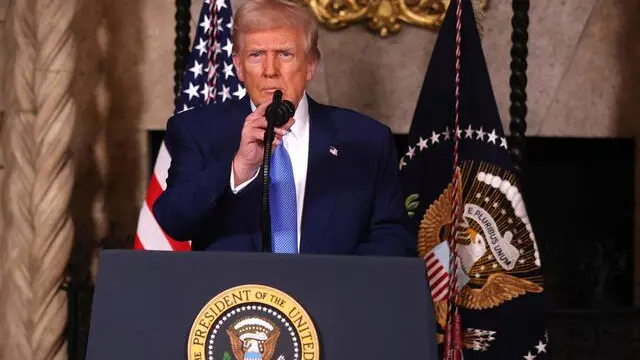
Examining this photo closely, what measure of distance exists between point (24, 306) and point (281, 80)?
1880mm

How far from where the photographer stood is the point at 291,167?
216 centimetres

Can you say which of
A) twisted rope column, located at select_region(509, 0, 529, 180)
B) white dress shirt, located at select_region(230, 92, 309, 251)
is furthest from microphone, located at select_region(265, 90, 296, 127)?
twisted rope column, located at select_region(509, 0, 529, 180)

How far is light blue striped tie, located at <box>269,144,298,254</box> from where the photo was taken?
2.09m

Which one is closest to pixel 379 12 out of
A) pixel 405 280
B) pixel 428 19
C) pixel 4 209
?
pixel 428 19

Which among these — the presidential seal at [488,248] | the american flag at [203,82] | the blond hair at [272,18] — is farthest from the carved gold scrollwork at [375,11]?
the blond hair at [272,18]

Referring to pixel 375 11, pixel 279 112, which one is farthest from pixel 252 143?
pixel 375 11

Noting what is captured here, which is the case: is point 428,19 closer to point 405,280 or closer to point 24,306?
point 24,306

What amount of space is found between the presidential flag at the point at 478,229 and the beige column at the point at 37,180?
3.78 ft

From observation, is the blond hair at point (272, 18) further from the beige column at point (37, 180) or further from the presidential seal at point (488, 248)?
the beige column at point (37, 180)

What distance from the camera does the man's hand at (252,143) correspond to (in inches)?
71.4

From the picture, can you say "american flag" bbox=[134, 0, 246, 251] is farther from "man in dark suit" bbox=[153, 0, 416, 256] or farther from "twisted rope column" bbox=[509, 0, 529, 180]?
"man in dark suit" bbox=[153, 0, 416, 256]

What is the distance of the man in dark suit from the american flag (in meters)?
1.14

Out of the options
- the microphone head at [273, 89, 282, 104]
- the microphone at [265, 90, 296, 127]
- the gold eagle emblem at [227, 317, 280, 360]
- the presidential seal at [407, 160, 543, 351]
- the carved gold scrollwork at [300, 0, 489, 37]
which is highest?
the carved gold scrollwork at [300, 0, 489, 37]

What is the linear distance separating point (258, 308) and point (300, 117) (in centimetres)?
73
